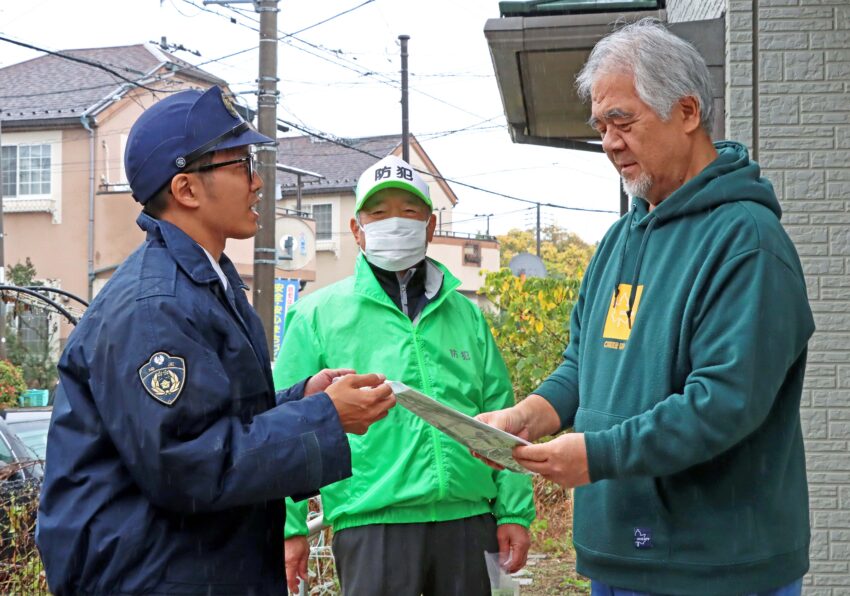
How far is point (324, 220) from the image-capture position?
45.9 meters

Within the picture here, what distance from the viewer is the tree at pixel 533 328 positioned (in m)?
9.45

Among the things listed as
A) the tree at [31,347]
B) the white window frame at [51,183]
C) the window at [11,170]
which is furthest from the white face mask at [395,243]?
the window at [11,170]

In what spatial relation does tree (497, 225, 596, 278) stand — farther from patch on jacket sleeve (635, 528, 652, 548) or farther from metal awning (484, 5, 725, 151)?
patch on jacket sleeve (635, 528, 652, 548)

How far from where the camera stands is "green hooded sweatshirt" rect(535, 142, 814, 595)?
233 cm

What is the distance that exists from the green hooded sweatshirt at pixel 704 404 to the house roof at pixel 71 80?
30.0 metres

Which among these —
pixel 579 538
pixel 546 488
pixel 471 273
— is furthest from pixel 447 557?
pixel 471 273

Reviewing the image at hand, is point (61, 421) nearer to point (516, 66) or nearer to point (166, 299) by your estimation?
point (166, 299)

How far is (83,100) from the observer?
3275 cm

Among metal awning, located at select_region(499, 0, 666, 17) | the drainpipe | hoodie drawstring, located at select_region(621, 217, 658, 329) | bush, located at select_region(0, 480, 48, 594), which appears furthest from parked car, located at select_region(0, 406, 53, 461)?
the drainpipe

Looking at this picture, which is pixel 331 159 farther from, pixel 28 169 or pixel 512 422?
pixel 512 422

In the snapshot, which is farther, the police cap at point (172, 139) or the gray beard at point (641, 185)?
the gray beard at point (641, 185)

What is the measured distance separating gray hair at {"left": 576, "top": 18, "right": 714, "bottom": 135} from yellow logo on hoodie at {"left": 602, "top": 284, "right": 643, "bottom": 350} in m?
0.44

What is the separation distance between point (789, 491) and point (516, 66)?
4.71 meters

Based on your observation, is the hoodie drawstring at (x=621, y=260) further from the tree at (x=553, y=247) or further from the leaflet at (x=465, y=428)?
the tree at (x=553, y=247)
